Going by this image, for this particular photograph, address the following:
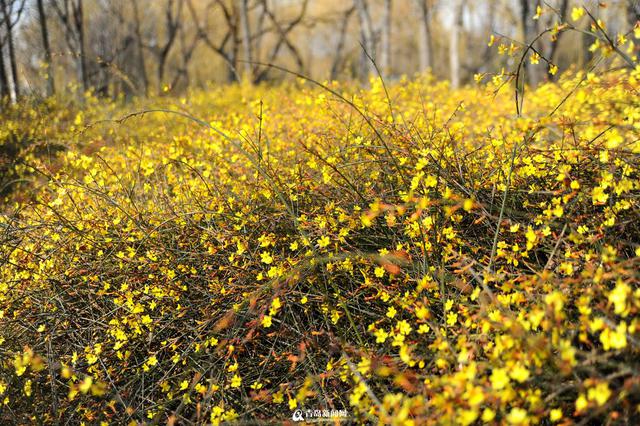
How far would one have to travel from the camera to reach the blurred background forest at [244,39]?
9672mm

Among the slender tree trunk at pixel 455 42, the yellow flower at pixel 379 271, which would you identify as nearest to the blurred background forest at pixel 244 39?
the slender tree trunk at pixel 455 42

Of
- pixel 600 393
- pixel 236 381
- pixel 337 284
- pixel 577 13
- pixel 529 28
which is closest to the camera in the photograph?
pixel 600 393

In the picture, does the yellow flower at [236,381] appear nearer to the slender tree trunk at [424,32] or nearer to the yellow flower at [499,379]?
the yellow flower at [499,379]

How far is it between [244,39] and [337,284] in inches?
441

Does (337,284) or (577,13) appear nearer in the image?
(577,13)

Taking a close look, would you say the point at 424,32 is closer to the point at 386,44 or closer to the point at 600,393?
the point at 386,44

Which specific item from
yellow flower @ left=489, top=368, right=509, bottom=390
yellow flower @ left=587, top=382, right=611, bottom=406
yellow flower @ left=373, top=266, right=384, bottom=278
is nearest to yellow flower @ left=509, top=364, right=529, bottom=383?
yellow flower @ left=489, top=368, right=509, bottom=390

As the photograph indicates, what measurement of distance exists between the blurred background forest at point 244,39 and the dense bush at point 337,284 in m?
0.68

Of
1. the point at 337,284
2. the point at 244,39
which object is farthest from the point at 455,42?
the point at 337,284

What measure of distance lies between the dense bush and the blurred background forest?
684 millimetres

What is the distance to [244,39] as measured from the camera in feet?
40.6

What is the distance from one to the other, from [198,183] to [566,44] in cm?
2898

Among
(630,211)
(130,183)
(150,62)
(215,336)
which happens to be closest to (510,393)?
(630,211)

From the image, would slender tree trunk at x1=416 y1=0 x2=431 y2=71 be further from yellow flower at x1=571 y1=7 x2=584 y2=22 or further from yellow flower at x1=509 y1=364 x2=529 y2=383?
yellow flower at x1=509 y1=364 x2=529 y2=383
